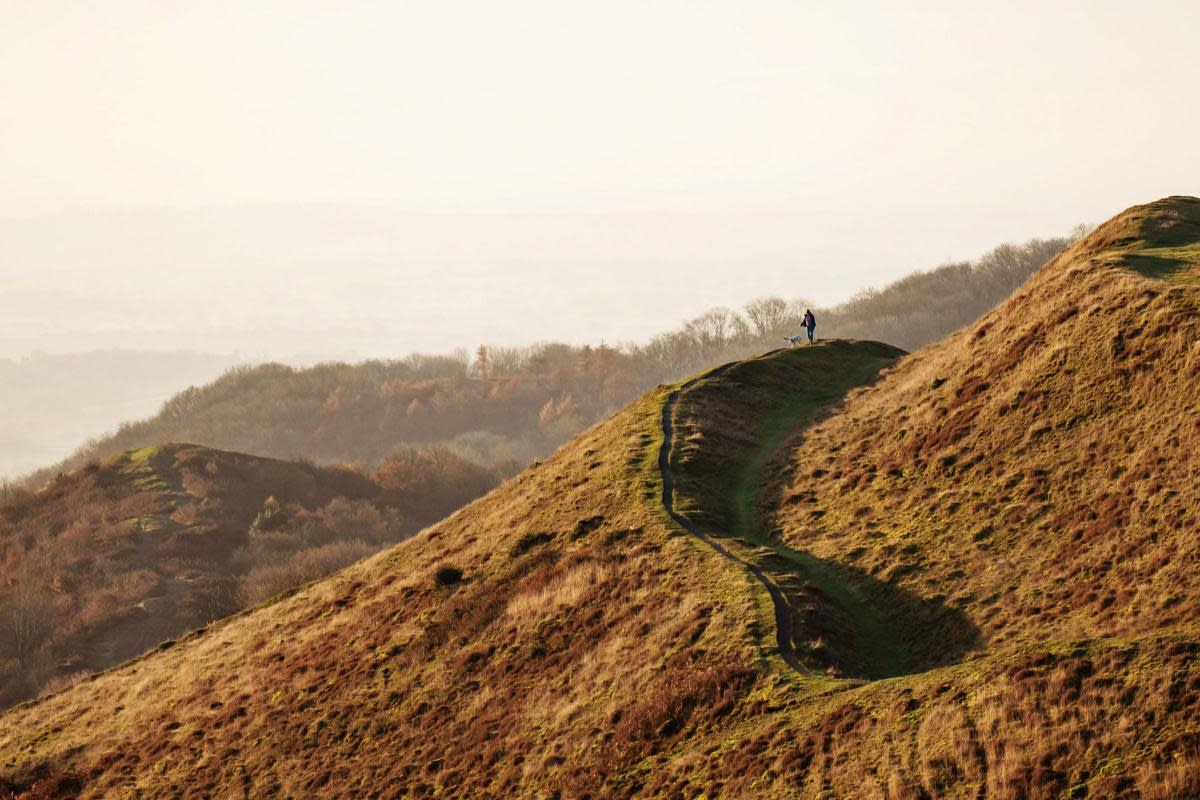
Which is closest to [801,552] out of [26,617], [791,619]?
[791,619]

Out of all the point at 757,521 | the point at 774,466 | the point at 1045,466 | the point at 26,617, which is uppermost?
the point at 774,466

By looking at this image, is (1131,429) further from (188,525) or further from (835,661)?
(188,525)

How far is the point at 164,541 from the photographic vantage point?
94.3 m

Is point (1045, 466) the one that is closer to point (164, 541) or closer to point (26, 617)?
point (26, 617)

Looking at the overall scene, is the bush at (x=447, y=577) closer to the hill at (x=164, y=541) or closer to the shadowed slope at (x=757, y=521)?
the shadowed slope at (x=757, y=521)

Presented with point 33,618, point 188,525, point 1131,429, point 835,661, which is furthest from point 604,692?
point 188,525

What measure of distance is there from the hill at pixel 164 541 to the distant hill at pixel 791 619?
111 ft

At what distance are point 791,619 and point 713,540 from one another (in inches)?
244

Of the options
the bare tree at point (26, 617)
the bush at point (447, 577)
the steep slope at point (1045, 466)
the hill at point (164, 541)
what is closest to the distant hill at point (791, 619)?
the steep slope at point (1045, 466)

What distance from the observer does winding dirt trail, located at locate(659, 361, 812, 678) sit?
82.7ft

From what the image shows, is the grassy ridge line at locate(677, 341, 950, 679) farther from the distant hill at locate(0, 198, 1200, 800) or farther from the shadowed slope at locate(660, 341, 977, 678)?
the distant hill at locate(0, 198, 1200, 800)

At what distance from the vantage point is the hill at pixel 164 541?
78688mm

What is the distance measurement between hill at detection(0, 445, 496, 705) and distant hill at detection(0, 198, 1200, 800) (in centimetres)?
3385

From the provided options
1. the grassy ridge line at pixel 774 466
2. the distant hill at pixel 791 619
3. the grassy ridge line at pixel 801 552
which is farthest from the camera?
the grassy ridge line at pixel 801 552
